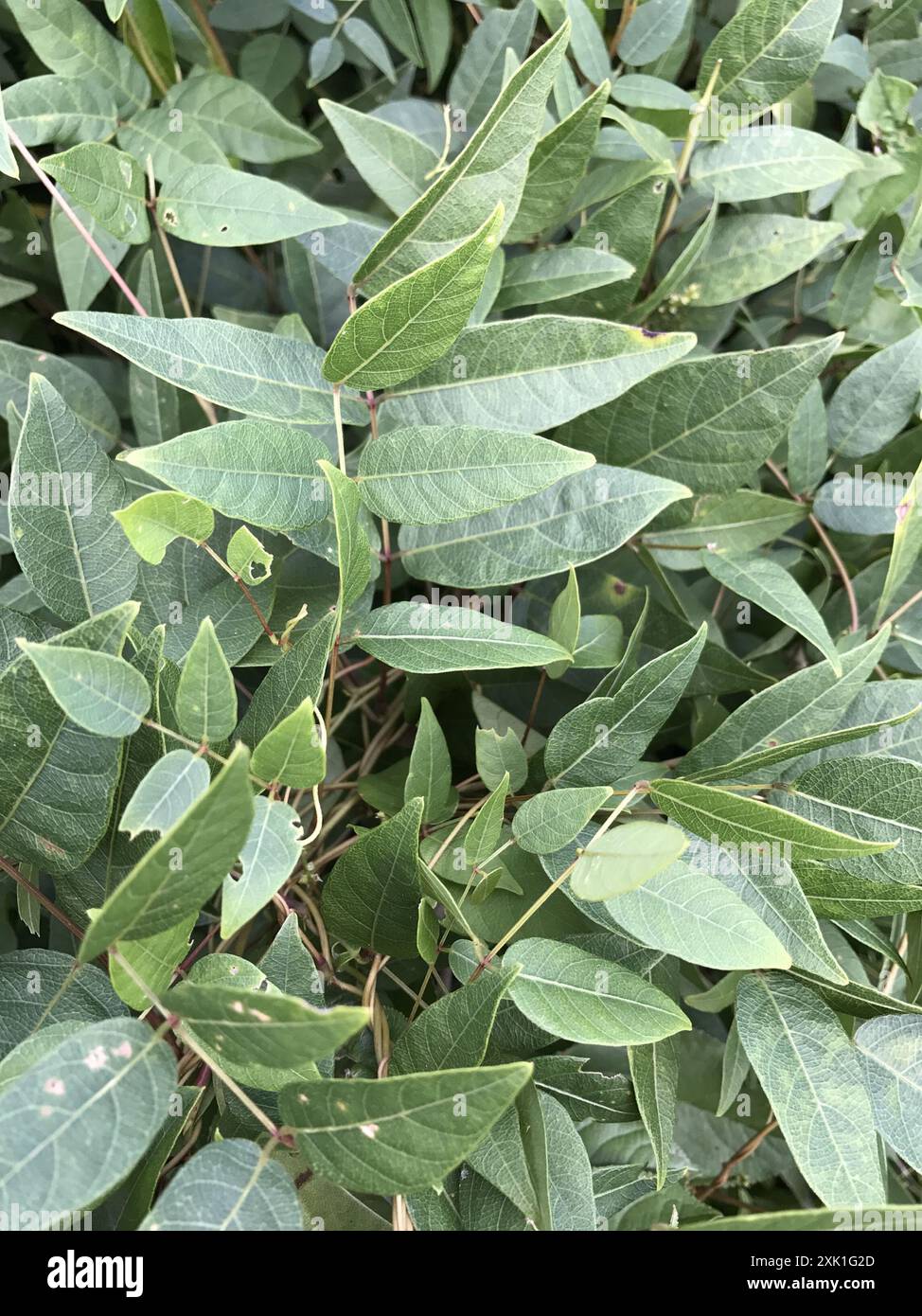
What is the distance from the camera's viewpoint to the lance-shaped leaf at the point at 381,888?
497 millimetres

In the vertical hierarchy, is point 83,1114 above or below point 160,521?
below

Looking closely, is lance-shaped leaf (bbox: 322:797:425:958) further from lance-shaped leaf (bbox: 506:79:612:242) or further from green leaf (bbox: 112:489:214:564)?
lance-shaped leaf (bbox: 506:79:612:242)

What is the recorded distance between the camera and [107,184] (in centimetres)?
61

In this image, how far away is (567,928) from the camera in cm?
54

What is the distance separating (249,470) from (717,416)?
28 cm

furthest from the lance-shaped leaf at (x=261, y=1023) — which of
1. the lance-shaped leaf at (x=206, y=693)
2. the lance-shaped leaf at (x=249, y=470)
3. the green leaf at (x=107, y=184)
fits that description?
the green leaf at (x=107, y=184)

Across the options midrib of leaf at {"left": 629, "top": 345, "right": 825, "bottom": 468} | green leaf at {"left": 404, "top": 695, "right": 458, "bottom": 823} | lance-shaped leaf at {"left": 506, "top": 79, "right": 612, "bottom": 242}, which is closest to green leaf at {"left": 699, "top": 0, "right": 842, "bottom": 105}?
lance-shaped leaf at {"left": 506, "top": 79, "right": 612, "bottom": 242}

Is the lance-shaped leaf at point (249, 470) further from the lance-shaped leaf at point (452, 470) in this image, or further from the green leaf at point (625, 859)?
the green leaf at point (625, 859)

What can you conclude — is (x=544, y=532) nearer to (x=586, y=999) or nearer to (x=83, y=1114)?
(x=586, y=999)

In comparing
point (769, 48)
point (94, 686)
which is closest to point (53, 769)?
point (94, 686)

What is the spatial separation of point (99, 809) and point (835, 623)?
1.56 ft

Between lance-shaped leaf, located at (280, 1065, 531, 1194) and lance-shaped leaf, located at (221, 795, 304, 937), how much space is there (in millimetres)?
77

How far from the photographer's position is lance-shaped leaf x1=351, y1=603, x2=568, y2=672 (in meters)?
0.51
